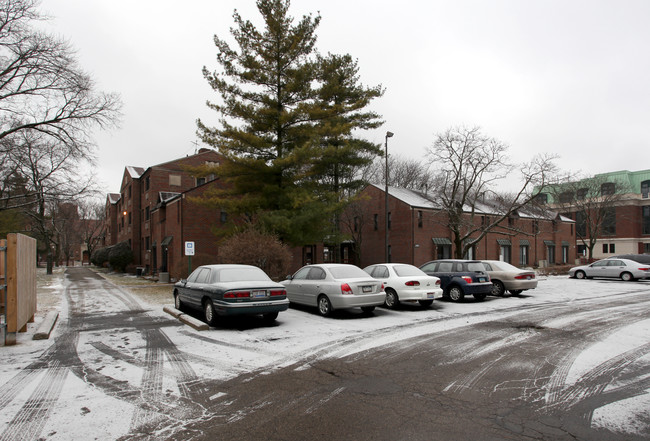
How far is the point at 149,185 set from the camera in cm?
3609

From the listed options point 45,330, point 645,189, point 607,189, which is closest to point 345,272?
point 45,330

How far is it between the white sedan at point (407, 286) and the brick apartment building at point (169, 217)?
44.1 feet

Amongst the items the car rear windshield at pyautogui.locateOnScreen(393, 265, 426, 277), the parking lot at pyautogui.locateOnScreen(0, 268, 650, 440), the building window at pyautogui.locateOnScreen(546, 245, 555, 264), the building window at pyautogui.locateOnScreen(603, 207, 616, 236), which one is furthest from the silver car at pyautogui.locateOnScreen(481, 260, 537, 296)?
the building window at pyautogui.locateOnScreen(603, 207, 616, 236)

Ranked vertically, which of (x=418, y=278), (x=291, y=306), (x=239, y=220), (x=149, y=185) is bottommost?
(x=291, y=306)

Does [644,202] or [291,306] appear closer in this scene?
[291,306]

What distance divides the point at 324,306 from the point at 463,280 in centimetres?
590

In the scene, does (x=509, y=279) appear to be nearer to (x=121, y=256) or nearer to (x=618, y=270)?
(x=618, y=270)

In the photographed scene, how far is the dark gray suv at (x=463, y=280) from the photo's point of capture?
47.5ft

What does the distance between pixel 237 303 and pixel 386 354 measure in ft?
12.2

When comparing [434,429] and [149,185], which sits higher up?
[149,185]

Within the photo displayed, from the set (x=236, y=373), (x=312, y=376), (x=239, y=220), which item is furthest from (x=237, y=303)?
(x=239, y=220)

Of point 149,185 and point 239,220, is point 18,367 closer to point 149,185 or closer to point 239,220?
point 239,220

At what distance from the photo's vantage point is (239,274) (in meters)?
10.2

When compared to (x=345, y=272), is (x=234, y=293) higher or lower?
lower
